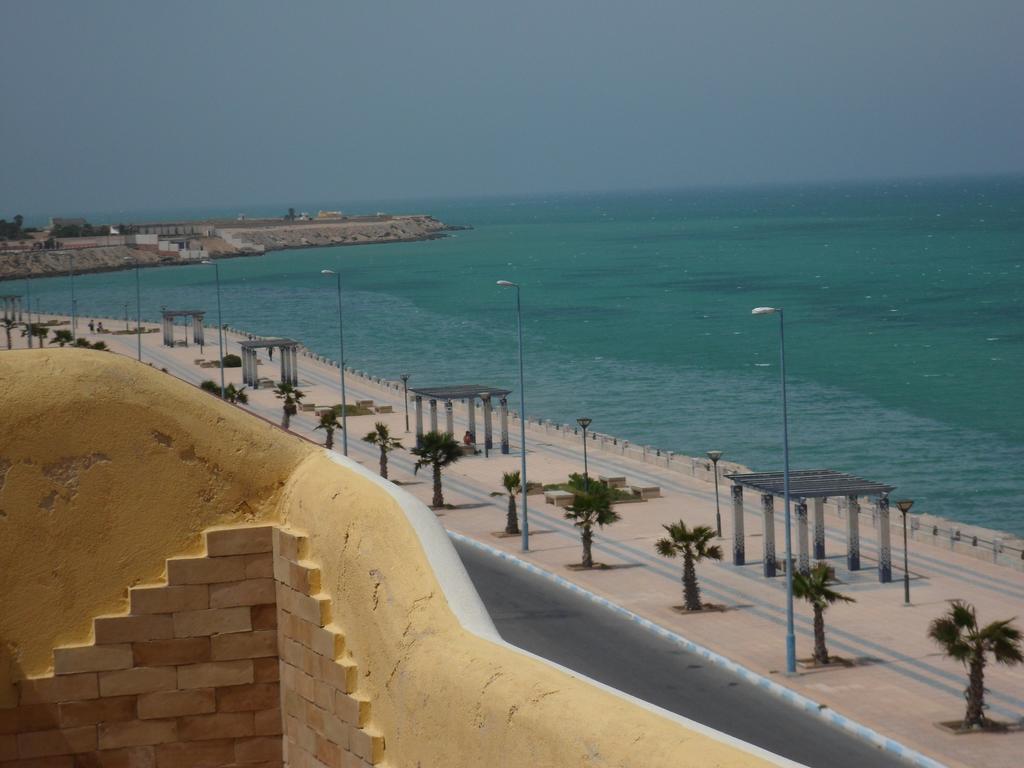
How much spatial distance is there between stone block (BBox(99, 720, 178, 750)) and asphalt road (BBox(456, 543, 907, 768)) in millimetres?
14184

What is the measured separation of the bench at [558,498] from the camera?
46.4 m

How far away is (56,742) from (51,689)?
316mm

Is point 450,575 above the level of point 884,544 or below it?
above

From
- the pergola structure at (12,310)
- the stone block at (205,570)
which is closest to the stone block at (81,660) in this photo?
the stone block at (205,570)

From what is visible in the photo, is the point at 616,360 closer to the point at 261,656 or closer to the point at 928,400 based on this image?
the point at 928,400

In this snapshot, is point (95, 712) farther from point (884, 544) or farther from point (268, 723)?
point (884, 544)

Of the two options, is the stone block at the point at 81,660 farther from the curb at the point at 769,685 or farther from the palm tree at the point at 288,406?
the palm tree at the point at 288,406

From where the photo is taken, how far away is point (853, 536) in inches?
1427

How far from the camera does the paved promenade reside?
25.9m

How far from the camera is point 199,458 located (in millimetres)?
9922

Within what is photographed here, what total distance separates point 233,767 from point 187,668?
692 mm

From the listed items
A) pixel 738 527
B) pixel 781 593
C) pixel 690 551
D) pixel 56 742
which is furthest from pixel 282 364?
pixel 56 742

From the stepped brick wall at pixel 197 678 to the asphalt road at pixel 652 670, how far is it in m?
13.9

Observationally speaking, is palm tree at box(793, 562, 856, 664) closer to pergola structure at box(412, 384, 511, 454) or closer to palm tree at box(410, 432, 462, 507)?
palm tree at box(410, 432, 462, 507)
